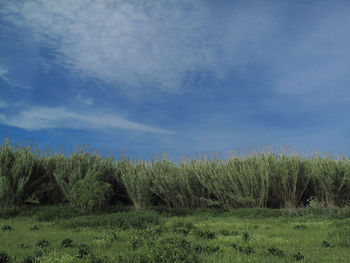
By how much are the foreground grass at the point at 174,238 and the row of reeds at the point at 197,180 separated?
6.81ft

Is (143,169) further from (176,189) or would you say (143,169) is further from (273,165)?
(273,165)

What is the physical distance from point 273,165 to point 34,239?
43.4ft

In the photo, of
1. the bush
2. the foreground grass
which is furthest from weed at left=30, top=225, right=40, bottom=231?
the bush

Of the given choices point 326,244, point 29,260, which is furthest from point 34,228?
point 326,244

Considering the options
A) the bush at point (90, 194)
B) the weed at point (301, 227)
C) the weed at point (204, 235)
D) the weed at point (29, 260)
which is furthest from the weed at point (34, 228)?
the weed at point (301, 227)

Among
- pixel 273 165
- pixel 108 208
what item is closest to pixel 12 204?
pixel 108 208

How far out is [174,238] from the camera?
7.61 m

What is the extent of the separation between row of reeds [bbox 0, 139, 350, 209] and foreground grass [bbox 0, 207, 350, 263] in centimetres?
208

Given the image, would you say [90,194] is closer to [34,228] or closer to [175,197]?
[34,228]

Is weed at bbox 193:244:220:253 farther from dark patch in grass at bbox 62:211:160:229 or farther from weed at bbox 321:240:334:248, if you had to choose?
dark patch in grass at bbox 62:211:160:229

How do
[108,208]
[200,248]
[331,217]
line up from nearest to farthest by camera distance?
[200,248], [331,217], [108,208]

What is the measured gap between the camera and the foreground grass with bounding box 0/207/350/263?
705cm

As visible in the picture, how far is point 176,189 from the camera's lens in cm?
2031

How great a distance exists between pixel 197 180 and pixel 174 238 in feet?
42.1
